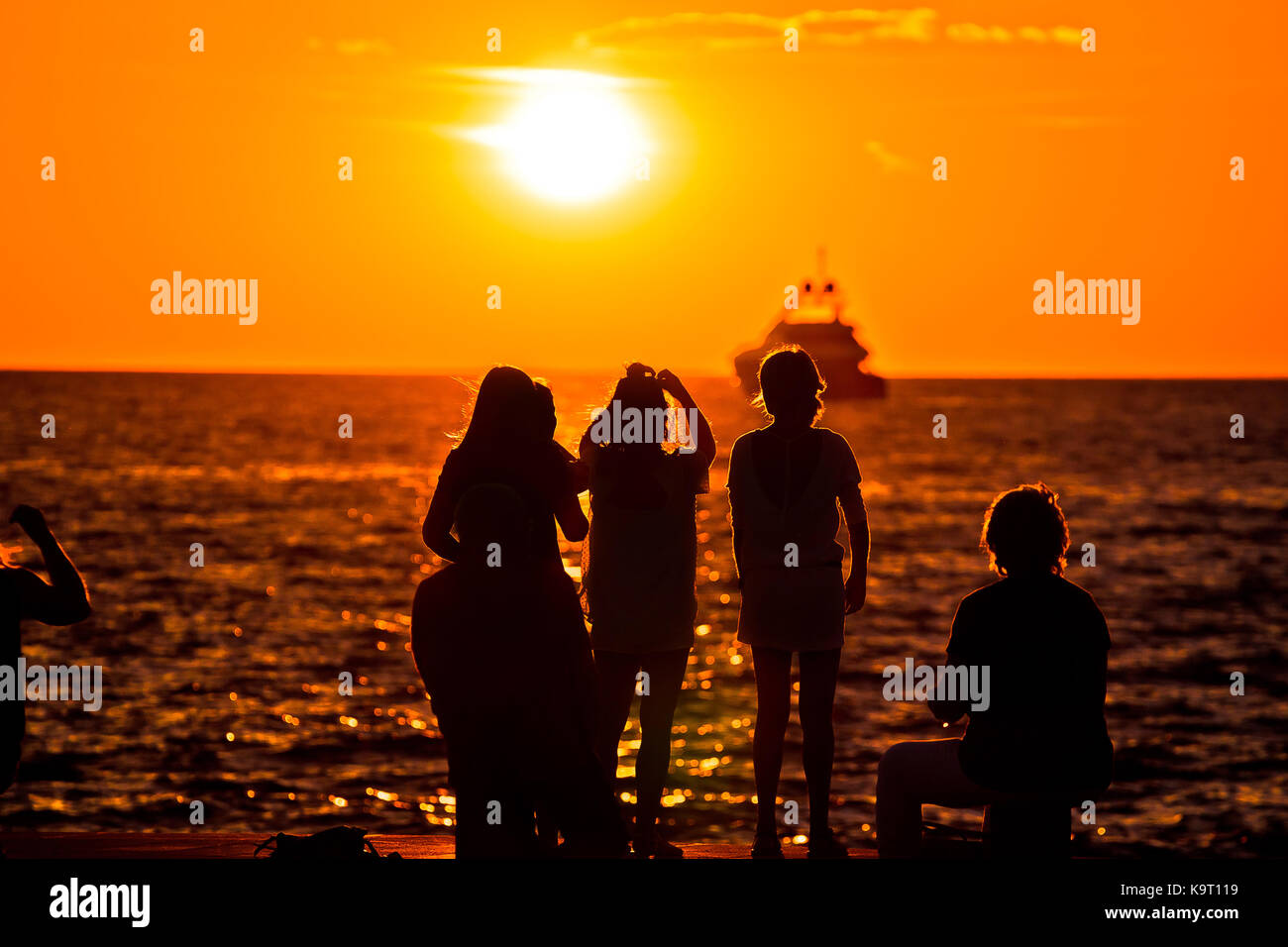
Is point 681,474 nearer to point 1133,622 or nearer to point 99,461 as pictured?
point 1133,622

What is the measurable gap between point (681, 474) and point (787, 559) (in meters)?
0.57

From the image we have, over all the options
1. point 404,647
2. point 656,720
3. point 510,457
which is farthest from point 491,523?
point 404,647

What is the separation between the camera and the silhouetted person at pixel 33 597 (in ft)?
16.0

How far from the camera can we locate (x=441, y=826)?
19.2 meters

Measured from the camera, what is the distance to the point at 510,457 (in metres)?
5.58

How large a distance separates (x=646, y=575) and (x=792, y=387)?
1002 millimetres

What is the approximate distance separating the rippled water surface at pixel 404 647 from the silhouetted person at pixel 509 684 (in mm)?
140

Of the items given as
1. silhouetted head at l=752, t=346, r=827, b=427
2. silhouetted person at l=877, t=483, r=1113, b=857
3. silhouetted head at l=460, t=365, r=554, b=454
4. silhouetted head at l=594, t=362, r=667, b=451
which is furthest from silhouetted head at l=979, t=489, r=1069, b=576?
silhouetted head at l=460, t=365, r=554, b=454

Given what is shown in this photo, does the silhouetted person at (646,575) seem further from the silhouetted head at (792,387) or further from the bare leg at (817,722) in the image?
the bare leg at (817,722)

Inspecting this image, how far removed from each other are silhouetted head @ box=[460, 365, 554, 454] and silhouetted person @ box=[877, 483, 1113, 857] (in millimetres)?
1707

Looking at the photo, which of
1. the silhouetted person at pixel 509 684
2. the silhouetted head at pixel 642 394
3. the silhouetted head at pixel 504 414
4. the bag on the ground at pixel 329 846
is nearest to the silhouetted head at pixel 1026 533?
the silhouetted person at pixel 509 684

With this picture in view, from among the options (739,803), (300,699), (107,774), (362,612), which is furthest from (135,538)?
(739,803)

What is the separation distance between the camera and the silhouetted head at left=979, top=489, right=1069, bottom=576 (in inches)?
200

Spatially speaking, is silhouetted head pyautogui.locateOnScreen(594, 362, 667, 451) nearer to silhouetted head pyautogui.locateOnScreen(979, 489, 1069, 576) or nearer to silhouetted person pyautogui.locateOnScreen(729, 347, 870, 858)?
silhouetted person pyautogui.locateOnScreen(729, 347, 870, 858)
